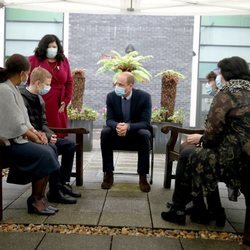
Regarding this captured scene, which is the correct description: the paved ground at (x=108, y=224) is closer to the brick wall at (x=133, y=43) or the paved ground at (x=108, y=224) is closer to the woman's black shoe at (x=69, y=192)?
the woman's black shoe at (x=69, y=192)

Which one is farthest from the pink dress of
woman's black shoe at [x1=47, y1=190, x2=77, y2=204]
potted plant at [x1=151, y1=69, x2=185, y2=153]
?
potted plant at [x1=151, y1=69, x2=185, y2=153]

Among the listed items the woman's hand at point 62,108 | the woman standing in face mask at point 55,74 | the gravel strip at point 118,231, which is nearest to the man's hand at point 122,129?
the woman standing in face mask at point 55,74

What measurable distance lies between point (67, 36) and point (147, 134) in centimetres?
1176

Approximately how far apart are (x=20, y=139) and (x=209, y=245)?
1.73 meters

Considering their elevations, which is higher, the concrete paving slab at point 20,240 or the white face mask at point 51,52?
the white face mask at point 51,52

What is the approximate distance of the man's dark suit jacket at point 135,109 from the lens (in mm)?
4871

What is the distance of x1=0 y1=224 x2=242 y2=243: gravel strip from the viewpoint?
3.16 m

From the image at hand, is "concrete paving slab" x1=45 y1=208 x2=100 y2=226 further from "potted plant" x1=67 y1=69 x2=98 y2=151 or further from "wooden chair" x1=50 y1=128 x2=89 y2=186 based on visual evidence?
"potted plant" x1=67 y1=69 x2=98 y2=151

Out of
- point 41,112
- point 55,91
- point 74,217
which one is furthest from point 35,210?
point 55,91

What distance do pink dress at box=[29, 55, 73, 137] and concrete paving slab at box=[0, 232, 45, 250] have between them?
206 centimetres

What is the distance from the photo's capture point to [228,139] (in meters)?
3.11

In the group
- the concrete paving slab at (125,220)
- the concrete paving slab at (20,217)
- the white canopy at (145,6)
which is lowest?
the concrete paving slab at (20,217)

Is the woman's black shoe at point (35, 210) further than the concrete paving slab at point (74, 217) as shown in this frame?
Yes

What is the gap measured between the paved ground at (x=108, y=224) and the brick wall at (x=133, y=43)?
36.6ft
